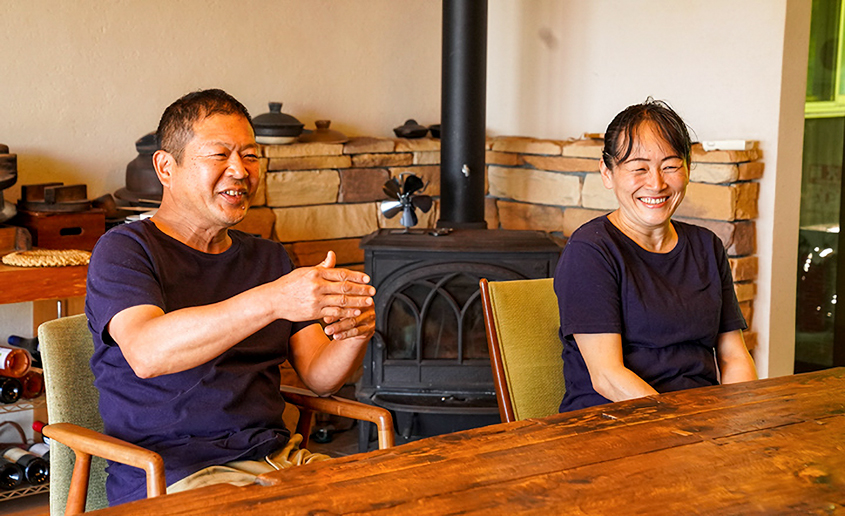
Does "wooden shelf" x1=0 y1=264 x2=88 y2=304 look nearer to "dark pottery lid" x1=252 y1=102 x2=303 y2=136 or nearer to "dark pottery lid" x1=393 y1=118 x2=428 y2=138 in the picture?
"dark pottery lid" x1=252 y1=102 x2=303 y2=136

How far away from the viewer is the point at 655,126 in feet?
6.62

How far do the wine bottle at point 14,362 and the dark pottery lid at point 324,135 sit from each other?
1.32m

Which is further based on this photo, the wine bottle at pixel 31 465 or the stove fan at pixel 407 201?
the stove fan at pixel 407 201

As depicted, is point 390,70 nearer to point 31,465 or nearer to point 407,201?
point 407,201

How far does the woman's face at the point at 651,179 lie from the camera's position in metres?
2.00

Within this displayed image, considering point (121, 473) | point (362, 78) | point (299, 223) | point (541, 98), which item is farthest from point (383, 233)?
point (121, 473)

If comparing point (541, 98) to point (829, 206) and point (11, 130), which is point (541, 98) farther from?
point (11, 130)

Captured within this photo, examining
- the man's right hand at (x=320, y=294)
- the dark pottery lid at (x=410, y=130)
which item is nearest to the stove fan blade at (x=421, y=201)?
the dark pottery lid at (x=410, y=130)

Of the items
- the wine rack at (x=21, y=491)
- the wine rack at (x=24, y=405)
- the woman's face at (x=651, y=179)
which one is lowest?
the wine rack at (x=21, y=491)

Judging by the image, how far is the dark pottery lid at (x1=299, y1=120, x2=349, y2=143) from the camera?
3.60 metres

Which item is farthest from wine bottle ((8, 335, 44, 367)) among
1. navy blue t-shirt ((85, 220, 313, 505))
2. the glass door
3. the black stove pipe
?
the glass door

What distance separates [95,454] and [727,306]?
1.39 meters

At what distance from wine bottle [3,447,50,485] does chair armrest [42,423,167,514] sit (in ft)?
4.11

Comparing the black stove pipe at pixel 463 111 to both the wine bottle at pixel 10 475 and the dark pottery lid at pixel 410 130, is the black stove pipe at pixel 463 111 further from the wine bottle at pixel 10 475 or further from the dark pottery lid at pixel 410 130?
the wine bottle at pixel 10 475
